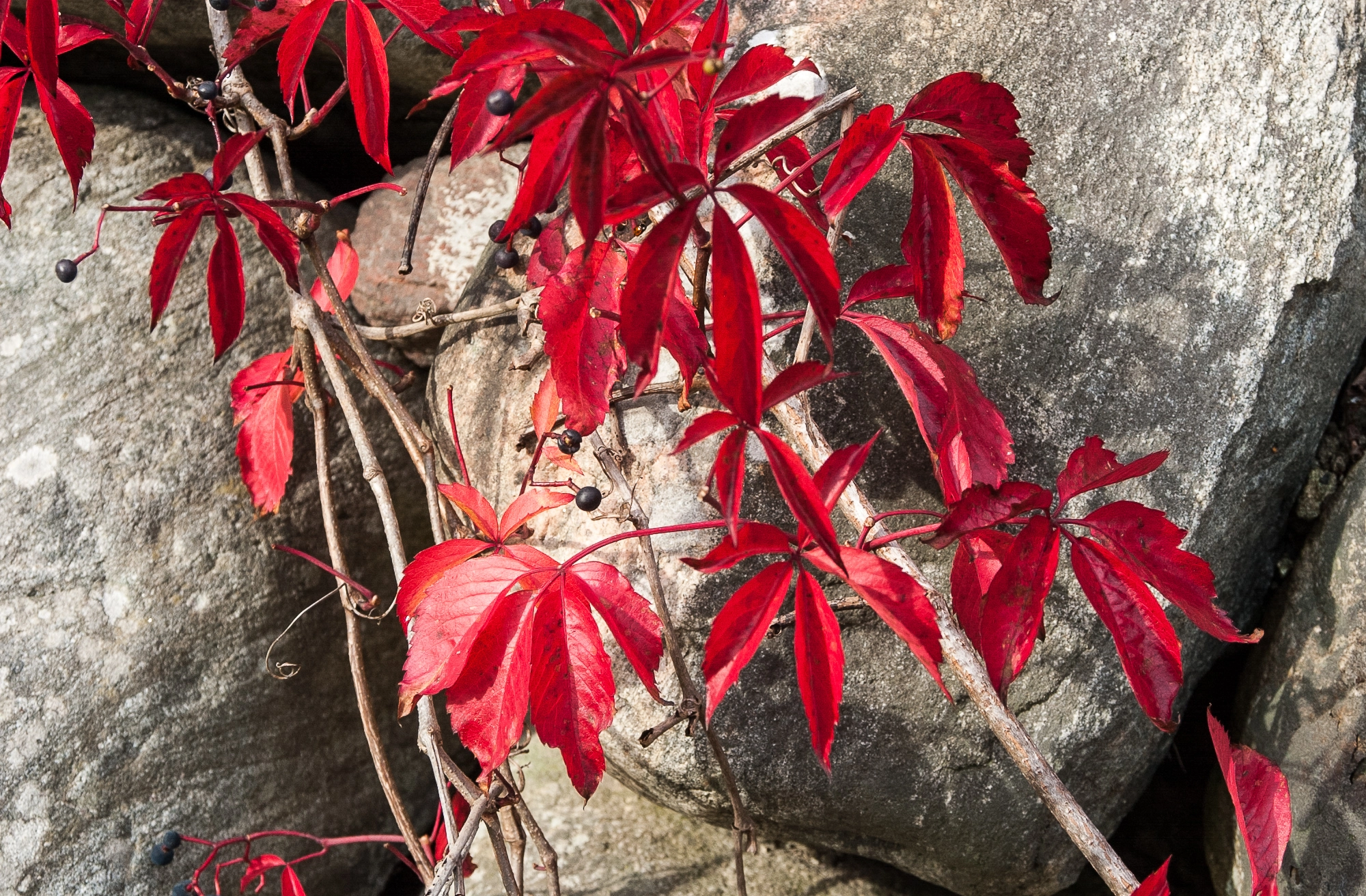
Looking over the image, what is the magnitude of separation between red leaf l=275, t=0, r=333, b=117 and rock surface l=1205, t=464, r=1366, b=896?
1.36 meters

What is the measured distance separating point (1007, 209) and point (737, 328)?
36 centimetres

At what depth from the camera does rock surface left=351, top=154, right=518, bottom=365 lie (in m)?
1.55

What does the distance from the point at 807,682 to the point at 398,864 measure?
1.17 m

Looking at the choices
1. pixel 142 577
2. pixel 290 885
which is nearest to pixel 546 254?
pixel 142 577

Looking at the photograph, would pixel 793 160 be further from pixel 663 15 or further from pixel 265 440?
pixel 265 440

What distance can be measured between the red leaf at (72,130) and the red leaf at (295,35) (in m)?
0.18

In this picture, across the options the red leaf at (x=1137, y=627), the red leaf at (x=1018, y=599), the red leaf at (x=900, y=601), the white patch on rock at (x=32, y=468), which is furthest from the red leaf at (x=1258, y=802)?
the white patch on rock at (x=32, y=468)

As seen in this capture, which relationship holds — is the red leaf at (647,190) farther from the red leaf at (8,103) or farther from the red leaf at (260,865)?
the red leaf at (260,865)

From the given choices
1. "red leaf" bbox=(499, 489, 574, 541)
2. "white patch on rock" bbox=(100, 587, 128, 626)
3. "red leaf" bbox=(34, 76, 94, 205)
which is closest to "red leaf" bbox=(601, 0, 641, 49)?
"red leaf" bbox=(499, 489, 574, 541)

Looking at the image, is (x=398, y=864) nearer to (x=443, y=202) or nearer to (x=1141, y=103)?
(x=443, y=202)

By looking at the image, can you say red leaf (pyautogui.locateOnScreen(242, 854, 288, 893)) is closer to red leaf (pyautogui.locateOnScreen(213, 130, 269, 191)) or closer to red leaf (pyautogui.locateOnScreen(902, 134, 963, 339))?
red leaf (pyautogui.locateOnScreen(213, 130, 269, 191))

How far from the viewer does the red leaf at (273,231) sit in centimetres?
94

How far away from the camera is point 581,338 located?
916 mm

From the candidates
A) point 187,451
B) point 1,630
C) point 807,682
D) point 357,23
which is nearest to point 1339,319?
point 807,682
